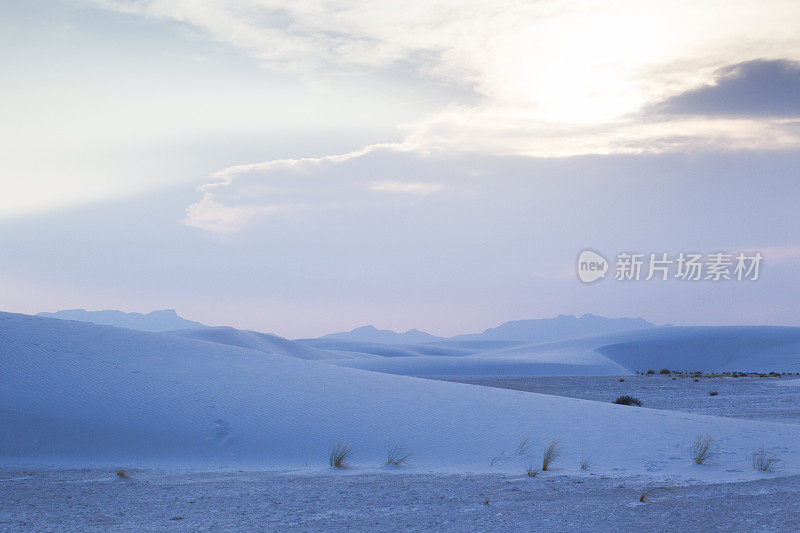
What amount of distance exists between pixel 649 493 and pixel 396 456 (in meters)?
3.81

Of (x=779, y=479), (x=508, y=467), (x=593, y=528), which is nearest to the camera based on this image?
(x=593, y=528)

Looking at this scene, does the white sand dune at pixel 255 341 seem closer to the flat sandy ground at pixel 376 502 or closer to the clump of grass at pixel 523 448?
the clump of grass at pixel 523 448

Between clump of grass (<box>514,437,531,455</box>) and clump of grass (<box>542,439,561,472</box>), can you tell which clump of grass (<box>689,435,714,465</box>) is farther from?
clump of grass (<box>514,437,531,455</box>)

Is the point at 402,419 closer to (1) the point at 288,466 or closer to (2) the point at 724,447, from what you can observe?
(1) the point at 288,466

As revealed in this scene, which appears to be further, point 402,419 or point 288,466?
point 402,419

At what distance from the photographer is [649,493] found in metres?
7.72

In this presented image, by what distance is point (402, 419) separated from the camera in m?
12.3

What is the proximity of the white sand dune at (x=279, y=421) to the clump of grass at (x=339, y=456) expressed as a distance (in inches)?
7.2

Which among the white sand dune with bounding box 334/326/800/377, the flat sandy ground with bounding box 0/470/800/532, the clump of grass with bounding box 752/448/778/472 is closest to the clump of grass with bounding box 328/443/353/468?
the flat sandy ground with bounding box 0/470/800/532

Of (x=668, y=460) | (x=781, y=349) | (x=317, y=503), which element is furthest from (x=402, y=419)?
(x=781, y=349)

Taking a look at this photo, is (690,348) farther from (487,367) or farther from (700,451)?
(700,451)

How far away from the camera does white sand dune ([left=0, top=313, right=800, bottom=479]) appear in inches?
404

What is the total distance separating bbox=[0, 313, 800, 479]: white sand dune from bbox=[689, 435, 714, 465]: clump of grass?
5.4 inches

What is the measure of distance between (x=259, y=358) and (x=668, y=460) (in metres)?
9.82
